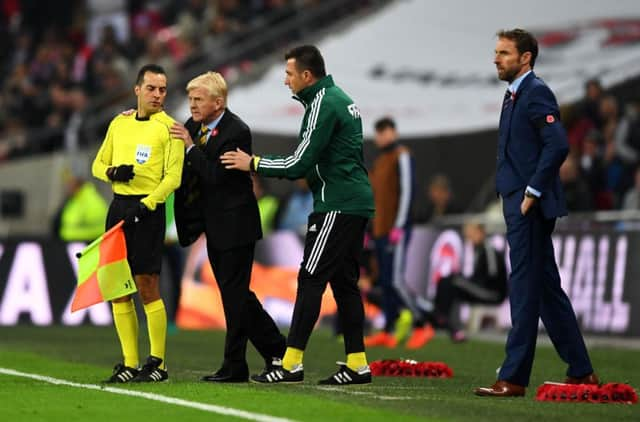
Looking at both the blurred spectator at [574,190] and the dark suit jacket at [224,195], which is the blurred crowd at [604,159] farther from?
the dark suit jacket at [224,195]

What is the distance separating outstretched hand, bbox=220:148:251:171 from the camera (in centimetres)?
1084

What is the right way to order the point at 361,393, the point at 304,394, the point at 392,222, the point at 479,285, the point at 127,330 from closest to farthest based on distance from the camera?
the point at 304,394, the point at 361,393, the point at 127,330, the point at 392,222, the point at 479,285

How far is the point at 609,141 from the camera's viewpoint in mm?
21188

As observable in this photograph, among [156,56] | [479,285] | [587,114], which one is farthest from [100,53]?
[479,285]

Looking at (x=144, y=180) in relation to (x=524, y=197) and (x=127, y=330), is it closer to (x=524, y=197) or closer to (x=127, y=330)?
(x=127, y=330)

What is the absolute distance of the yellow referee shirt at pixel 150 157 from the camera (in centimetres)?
1098

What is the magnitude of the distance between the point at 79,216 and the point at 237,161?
10.8 m

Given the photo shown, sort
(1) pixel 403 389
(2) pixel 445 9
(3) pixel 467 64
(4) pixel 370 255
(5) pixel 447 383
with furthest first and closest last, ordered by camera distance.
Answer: (2) pixel 445 9 < (3) pixel 467 64 < (4) pixel 370 255 < (5) pixel 447 383 < (1) pixel 403 389

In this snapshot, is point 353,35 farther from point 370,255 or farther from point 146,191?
point 146,191

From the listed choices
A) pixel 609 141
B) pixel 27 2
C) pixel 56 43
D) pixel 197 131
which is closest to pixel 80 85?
pixel 56 43

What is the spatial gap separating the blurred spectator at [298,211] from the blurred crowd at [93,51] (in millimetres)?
6921

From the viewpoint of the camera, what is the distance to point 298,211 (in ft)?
71.9

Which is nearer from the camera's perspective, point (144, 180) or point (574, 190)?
point (144, 180)

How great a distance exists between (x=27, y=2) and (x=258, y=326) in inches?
1086
